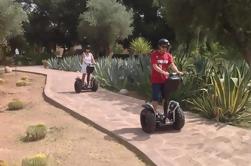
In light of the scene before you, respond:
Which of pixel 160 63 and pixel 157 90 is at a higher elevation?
pixel 160 63

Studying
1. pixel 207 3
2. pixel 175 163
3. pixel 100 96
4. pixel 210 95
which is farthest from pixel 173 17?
pixel 175 163

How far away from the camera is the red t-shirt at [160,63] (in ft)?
25.8

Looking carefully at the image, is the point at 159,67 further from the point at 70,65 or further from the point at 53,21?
the point at 53,21

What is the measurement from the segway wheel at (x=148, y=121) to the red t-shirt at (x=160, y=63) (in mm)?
589

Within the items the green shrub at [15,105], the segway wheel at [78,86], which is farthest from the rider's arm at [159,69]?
the segway wheel at [78,86]

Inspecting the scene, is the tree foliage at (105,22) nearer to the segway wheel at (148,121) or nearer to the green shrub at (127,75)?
the green shrub at (127,75)

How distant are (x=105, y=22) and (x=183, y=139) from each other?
26.3 meters

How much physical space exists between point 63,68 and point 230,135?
20939 mm

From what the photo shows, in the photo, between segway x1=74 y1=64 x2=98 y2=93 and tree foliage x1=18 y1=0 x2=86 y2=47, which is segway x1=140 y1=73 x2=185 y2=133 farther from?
tree foliage x1=18 y1=0 x2=86 y2=47

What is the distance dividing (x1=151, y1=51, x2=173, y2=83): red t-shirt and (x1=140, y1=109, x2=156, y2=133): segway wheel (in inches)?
23.2

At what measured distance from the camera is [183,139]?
768 cm

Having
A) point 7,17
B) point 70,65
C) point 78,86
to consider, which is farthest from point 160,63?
point 70,65

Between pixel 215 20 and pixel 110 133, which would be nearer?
pixel 110 133

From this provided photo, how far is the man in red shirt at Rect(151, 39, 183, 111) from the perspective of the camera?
7.86 metres
